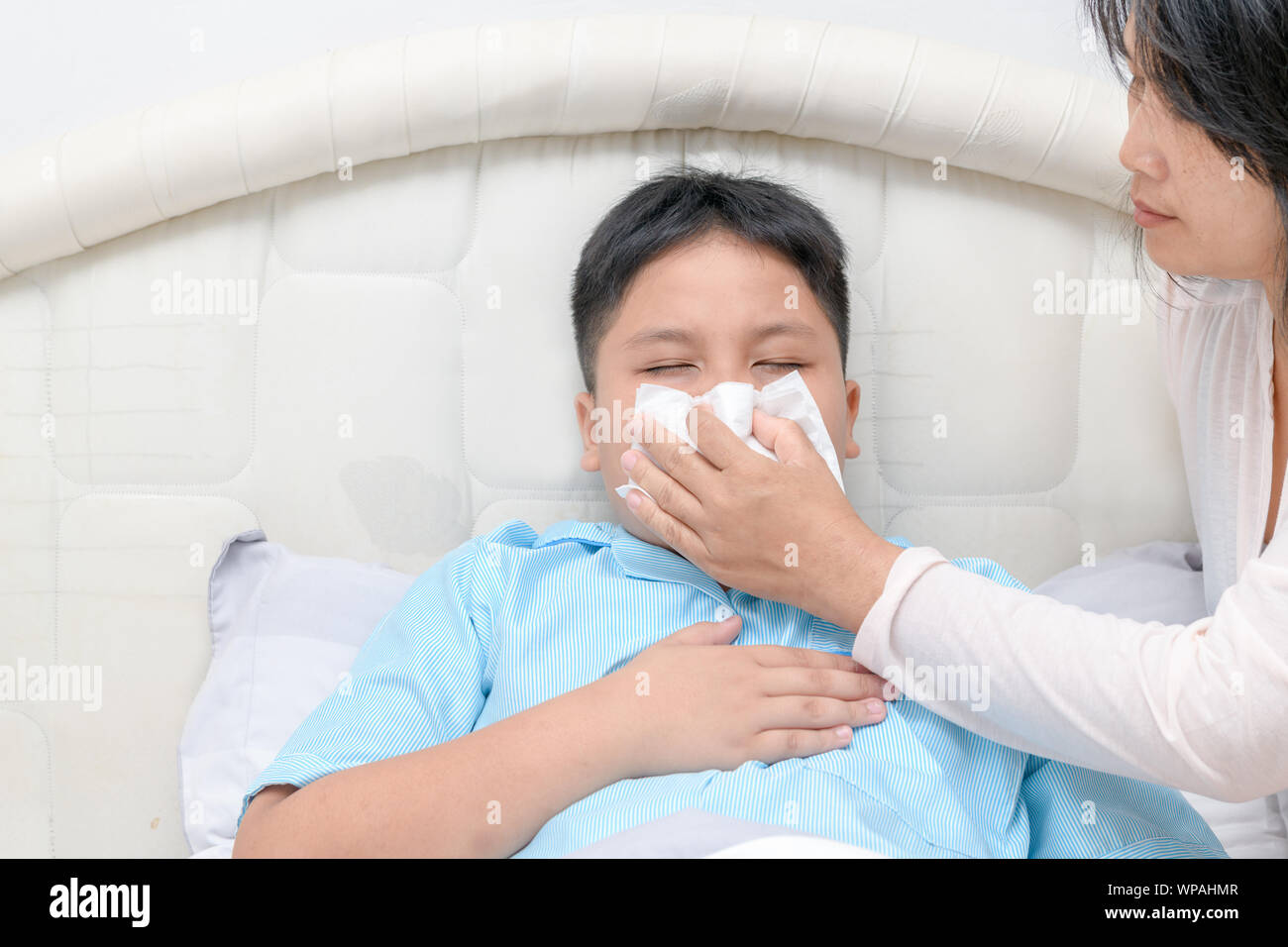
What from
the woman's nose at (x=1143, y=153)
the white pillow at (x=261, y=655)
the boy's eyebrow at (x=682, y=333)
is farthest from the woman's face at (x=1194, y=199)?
the white pillow at (x=261, y=655)

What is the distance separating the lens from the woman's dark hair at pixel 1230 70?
0.79 metres

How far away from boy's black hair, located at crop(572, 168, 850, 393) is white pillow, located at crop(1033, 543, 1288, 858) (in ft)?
1.41

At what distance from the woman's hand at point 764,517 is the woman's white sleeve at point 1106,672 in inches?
1.6

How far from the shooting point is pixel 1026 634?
0.89m

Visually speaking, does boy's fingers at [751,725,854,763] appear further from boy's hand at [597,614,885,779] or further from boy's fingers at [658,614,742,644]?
boy's fingers at [658,614,742,644]

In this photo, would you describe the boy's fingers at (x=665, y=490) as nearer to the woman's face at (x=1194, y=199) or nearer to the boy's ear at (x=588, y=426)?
the boy's ear at (x=588, y=426)

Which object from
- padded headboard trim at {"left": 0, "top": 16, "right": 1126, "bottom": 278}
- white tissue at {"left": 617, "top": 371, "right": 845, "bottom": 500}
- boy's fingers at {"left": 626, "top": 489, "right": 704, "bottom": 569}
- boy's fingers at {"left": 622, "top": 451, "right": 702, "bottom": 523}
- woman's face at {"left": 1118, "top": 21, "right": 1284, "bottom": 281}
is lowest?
boy's fingers at {"left": 626, "top": 489, "right": 704, "bottom": 569}

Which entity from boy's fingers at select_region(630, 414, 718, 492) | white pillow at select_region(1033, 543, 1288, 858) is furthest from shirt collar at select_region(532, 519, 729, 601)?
white pillow at select_region(1033, 543, 1288, 858)

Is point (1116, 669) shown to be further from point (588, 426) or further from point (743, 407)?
point (588, 426)

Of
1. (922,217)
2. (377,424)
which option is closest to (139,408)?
(377,424)

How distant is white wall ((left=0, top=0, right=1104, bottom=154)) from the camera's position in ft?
4.58
